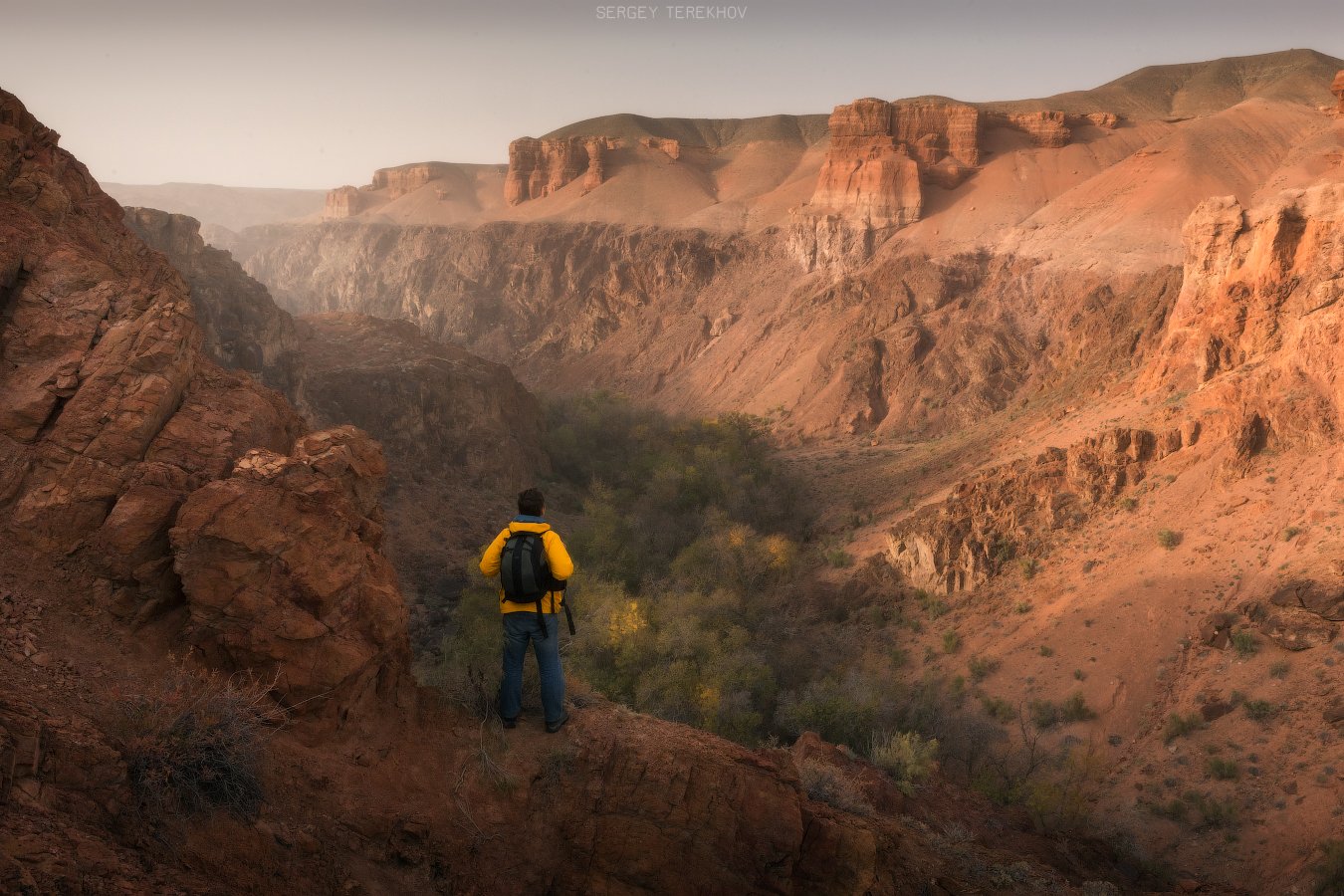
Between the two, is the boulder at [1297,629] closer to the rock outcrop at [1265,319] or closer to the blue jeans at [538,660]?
the rock outcrop at [1265,319]

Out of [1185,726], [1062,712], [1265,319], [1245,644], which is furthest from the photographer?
[1265,319]

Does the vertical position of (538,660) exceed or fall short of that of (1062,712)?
it exceeds it

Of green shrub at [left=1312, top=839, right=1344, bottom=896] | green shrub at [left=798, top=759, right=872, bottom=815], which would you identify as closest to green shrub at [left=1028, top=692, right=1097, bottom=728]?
green shrub at [left=1312, top=839, right=1344, bottom=896]

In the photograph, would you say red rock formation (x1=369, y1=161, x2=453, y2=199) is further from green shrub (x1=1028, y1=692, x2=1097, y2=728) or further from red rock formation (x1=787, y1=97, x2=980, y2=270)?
green shrub (x1=1028, y1=692, x2=1097, y2=728)

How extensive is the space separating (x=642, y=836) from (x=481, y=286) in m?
65.0

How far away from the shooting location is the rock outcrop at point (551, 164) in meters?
71.6

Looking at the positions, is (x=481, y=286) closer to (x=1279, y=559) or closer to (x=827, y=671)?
(x=827, y=671)

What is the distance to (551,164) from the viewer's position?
249 feet

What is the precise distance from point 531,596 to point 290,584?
162 centimetres

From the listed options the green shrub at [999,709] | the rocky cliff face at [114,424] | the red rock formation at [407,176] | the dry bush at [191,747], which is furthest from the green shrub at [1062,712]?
the red rock formation at [407,176]

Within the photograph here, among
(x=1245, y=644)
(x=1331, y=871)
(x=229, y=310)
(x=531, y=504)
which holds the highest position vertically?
(x=229, y=310)

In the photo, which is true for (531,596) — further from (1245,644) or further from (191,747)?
(1245,644)

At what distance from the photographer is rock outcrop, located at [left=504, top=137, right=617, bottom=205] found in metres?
71.6

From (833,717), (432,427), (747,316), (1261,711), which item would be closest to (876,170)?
(747,316)
